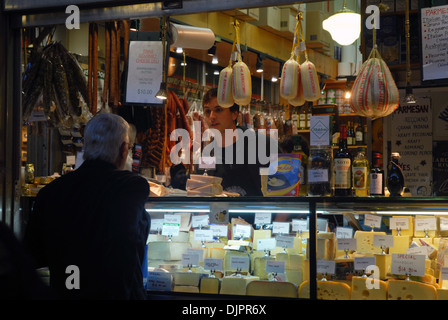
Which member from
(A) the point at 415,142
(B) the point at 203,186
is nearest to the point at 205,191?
(B) the point at 203,186

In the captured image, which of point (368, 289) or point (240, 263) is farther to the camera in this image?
point (240, 263)

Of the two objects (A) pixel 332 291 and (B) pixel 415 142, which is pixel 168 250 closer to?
(A) pixel 332 291

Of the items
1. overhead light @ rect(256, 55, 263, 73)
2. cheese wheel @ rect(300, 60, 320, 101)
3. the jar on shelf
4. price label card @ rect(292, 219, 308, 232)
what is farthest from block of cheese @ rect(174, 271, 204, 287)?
overhead light @ rect(256, 55, 263, 73)

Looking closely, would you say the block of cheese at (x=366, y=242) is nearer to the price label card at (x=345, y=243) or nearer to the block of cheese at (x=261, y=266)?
the price label card at (x=345, y=243)

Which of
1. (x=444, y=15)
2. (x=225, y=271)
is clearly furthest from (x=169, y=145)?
(x=444, y=15)

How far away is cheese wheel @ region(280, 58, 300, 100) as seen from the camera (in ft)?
13.7

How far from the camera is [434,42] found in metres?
3.61

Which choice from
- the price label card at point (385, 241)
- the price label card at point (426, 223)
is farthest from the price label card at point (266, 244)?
the price label card at point (426, 223)

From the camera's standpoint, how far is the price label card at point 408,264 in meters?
3.30

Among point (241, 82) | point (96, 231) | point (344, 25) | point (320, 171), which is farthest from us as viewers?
point (344, 25)

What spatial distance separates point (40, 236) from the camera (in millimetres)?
2762

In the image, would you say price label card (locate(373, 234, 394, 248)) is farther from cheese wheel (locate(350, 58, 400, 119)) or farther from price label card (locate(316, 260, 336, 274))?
cheese wheel (locate(350, 58, 400, 119))

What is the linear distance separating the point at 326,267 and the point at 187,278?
85 centimetres

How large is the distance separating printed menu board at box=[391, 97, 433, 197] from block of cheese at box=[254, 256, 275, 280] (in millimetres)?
2711
